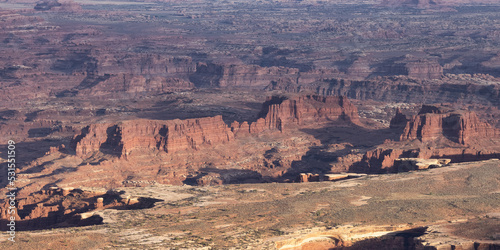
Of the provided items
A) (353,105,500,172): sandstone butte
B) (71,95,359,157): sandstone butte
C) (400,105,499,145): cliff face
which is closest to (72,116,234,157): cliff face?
(71,95,359,157): sandstone butte

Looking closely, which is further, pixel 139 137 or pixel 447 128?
pixel 447 128

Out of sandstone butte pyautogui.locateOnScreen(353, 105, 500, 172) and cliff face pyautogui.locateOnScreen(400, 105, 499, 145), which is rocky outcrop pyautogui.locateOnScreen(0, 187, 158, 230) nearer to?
sandstone butte pyautogui.locateOnScreen(353, 105, 500, 172)

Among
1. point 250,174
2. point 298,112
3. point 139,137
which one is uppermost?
point 139,137

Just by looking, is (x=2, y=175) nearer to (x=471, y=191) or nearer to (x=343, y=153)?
(x=343, y=153)

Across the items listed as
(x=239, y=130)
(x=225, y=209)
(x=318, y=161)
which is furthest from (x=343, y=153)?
(x=225, y=209)

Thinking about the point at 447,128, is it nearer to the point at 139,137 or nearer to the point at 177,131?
the point at 177,131

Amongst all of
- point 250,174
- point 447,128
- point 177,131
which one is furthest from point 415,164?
point 177,131

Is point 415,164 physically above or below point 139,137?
above

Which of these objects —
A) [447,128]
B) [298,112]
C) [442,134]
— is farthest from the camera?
[298,112]
